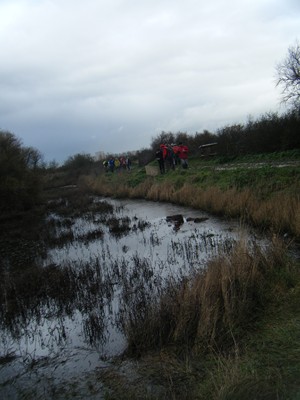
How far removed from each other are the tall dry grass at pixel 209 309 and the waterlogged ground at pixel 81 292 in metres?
0.48

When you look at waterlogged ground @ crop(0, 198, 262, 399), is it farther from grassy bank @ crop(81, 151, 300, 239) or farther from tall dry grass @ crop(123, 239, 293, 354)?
grassy bank @ crop(81, 151, 300, 239)

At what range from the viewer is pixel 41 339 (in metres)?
5.57

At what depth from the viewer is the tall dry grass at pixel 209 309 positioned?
4.66 meters

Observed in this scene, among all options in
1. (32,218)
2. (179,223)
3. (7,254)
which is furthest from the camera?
(32,218)

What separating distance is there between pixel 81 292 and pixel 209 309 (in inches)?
130

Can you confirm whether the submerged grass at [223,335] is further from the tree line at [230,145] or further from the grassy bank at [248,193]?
the tree line at [230,145]

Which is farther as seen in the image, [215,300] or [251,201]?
[251,201]

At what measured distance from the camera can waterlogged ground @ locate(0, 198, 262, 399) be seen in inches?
183

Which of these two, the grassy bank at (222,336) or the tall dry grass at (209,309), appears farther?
the tall dry grass at (209,309)

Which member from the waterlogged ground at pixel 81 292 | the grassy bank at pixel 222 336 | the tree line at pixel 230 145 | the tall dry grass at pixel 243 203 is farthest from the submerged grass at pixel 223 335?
the tree line at pixel 230 145

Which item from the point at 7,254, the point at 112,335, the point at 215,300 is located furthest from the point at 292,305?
the point at 7,254

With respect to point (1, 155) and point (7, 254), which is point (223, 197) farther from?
point (1, 155)

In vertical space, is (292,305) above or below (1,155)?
below

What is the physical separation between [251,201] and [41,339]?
28.3 ft
